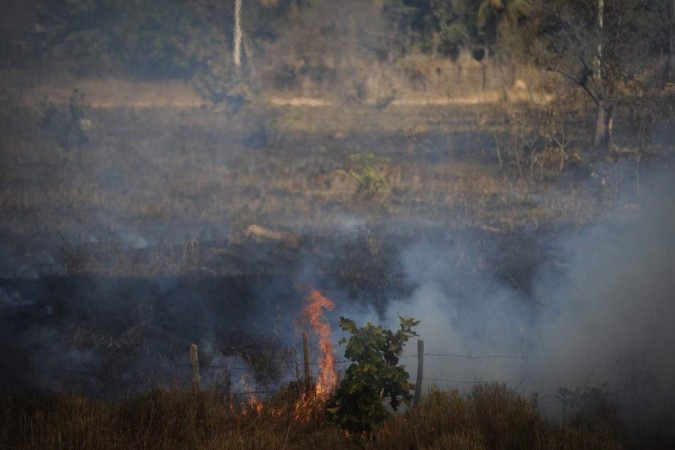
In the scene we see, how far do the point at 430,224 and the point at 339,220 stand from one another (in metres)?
2.39

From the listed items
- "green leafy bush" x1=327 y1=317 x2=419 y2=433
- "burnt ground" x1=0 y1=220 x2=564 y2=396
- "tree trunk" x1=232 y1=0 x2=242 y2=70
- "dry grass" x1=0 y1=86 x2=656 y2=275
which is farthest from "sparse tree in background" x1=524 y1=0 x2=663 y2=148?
"green leafy bush" x1=327 y1=317 x2=419 y2=433

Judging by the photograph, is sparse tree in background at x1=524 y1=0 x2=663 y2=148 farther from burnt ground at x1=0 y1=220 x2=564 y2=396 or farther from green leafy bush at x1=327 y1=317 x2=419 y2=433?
green leafy bush at x1=327 y1=317 x2=419 y2=433

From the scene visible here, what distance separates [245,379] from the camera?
12594 mm

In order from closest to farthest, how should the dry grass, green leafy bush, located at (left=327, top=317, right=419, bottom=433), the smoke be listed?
green leafy bush, located at (left=327, top=317, right=419, bottom=433) < the smoke < the dry grass

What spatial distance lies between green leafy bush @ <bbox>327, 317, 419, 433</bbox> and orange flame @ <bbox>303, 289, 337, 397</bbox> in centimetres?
94

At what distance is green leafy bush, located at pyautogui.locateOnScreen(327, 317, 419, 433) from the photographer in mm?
9719

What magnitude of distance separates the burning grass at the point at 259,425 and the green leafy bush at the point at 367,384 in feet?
0.60

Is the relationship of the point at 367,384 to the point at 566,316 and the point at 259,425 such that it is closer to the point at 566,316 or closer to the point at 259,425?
the point at 259,425

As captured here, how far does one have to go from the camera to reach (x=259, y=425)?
9.87 meters

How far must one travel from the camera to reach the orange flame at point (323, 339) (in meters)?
11.4

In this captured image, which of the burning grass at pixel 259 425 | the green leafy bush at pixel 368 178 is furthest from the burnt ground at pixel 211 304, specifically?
the green leafy bush at pixel 368 178

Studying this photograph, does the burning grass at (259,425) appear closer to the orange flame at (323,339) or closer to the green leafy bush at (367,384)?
the green leafy bush at (367,384)

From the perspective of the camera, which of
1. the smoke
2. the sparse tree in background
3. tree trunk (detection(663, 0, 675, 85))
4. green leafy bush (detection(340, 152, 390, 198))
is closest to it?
the smoke

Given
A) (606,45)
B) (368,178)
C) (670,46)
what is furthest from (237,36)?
(670,46)
